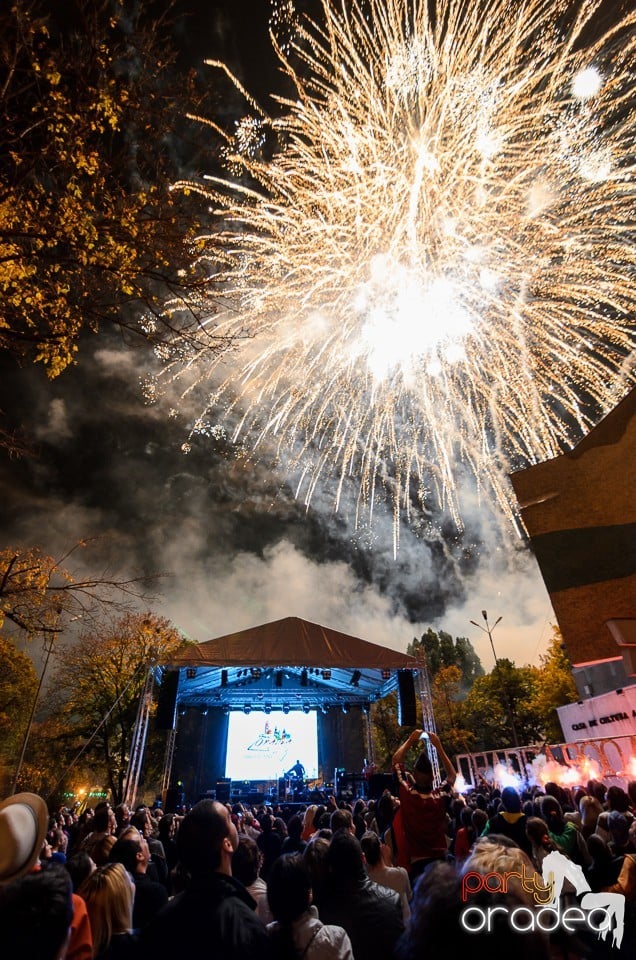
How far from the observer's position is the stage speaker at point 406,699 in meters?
15.3

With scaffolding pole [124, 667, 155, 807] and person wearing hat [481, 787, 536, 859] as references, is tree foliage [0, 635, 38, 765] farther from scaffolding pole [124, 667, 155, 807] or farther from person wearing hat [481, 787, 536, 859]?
person wearing hat [481, 787, 536, 859]

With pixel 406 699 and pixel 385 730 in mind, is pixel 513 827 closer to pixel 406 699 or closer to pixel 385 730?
pixel 406 699

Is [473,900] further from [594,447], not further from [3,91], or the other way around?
[3,91]

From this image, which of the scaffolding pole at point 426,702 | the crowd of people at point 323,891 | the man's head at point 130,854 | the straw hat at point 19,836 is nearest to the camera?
the crowd of people at point 323,891

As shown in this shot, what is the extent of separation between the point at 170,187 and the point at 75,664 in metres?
23.8

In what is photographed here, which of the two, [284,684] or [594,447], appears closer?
[594,447]

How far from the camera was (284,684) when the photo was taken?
20.2 meters

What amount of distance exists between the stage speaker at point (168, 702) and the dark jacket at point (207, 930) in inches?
549

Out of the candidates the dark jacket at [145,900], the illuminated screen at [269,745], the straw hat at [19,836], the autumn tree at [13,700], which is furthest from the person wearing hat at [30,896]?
the autumn tree at [13,700]

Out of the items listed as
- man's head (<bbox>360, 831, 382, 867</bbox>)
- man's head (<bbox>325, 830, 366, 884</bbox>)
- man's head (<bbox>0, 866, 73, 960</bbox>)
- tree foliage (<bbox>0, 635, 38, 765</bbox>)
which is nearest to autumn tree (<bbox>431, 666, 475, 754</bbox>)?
tree foliage (<bbox>0, 635, 38, 765</bbox>)

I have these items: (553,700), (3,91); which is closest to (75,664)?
(3,91)

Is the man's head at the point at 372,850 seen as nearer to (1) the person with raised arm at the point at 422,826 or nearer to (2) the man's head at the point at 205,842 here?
(1) the person with raised arm at the point at 422,826

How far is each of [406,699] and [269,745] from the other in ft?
21.0

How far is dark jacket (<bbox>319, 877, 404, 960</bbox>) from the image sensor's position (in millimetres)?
2250
